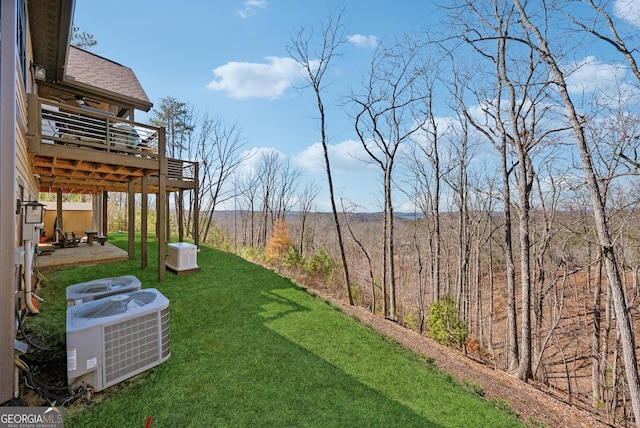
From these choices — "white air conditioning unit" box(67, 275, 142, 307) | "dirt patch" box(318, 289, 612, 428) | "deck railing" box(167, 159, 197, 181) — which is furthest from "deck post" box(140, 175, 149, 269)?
"dirt patch" box(318, 289, 612, 428)

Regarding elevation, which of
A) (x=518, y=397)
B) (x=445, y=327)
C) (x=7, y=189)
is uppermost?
(x=7, y=189)

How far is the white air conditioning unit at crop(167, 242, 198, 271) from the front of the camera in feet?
20.4

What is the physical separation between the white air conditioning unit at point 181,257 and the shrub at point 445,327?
7.87 meters

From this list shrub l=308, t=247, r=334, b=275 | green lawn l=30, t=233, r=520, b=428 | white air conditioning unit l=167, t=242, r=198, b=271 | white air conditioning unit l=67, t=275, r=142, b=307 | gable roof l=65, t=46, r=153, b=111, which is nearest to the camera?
green lawn l=30, t=233, r=520, b=428

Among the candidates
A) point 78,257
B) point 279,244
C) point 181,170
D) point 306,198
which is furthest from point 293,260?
point 78,257

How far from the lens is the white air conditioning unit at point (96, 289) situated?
9.82 feet

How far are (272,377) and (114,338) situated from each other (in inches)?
68.1

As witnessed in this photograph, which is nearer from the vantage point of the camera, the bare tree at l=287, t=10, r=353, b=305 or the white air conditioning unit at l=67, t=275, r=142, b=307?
the white air conditioning unit at l=67, t=275, r=142, b=307

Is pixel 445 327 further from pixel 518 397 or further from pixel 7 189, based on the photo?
pixel 7 189

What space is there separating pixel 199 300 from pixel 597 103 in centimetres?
928

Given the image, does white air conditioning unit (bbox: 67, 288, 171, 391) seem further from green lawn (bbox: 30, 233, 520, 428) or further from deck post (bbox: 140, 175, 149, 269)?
deck post (bbox: 140, 175, 149, 269)

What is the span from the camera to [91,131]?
5008 mm

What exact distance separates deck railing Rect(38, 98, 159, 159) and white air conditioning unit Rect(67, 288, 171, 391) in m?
3.16

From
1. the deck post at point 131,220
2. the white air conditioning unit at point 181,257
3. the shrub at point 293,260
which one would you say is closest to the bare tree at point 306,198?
the shrub at point 293,260
